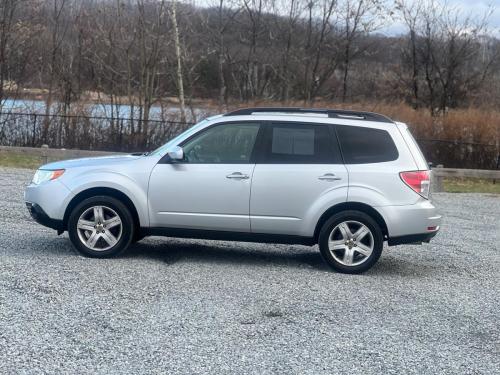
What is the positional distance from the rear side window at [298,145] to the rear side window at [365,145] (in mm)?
128

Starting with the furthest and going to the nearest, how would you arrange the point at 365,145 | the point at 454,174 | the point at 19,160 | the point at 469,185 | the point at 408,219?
1. the point at 19,160
2. the point at 469,185
3. the point at 454,174
4. the point at 365,145
5. the point at 408,219

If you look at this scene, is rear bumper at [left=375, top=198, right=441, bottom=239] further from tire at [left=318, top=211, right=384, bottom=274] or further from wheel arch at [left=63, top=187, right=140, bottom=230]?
wheel arch at [left=63, top=187, right=140, bottom=230]

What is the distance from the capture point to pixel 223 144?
8469 mm

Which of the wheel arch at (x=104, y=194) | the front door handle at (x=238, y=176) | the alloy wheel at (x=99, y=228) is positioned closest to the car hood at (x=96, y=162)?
the wheel arch at (x=104, y=194)

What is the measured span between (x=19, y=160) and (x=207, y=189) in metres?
15.1

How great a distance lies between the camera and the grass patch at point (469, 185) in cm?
2023

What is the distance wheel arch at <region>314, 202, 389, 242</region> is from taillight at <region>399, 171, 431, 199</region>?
476 millimetres

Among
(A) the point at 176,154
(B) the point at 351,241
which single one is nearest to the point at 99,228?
(A) the point at 176,154

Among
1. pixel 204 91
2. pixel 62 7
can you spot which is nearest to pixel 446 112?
pixel 204 91

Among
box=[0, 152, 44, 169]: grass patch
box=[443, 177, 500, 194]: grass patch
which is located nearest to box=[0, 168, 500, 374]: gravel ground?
box=[443, 177, 500, 194]: grass patch

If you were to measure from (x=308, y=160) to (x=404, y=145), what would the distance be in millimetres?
1092

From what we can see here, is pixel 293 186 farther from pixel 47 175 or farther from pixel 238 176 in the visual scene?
pixel 47 175

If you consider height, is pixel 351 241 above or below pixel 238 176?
below

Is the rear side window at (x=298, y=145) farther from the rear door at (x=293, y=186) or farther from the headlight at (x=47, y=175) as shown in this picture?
the headlight at (x=47, y=175)
